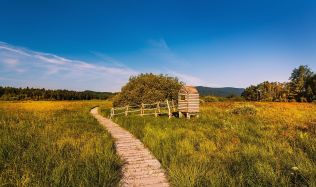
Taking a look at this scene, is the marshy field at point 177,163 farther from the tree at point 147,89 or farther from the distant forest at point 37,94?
the distant forest at point 37,94

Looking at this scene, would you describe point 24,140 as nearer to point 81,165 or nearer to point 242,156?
point 81,165

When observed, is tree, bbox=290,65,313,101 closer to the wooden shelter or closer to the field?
the wooden shelter

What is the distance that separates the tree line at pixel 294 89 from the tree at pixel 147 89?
47411 millimetres

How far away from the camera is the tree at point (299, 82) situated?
73.5 metres

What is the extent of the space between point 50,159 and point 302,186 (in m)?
6.12

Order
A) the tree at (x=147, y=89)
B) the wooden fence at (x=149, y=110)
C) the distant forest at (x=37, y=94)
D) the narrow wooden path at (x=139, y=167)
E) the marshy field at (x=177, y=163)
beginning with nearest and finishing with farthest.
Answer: the marshy field at (x=177, y=163)
the narrow wooden path at (x=139, y=167)
the wooden fence at (x=149, y=110)
the tree at (x=147, y=89)
the distant forest at (x=37, y=94)

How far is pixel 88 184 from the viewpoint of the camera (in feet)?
18.1

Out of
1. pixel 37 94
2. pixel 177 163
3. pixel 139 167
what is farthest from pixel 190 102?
pixel 37 94

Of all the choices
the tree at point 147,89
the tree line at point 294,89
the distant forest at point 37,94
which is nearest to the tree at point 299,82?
the tree line at point 294,89

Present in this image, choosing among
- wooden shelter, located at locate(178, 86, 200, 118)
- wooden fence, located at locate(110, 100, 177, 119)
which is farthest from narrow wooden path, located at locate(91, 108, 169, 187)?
wooden shelter, located at locate(178, 86, 200, 118)

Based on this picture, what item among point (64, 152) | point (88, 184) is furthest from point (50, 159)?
point (88, 184)

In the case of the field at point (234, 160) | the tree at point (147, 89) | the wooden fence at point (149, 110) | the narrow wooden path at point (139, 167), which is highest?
the tree at point (147, 89)

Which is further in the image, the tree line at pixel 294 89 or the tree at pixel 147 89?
the tree line at pixel 294 89

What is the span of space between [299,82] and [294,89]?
3.44 m
